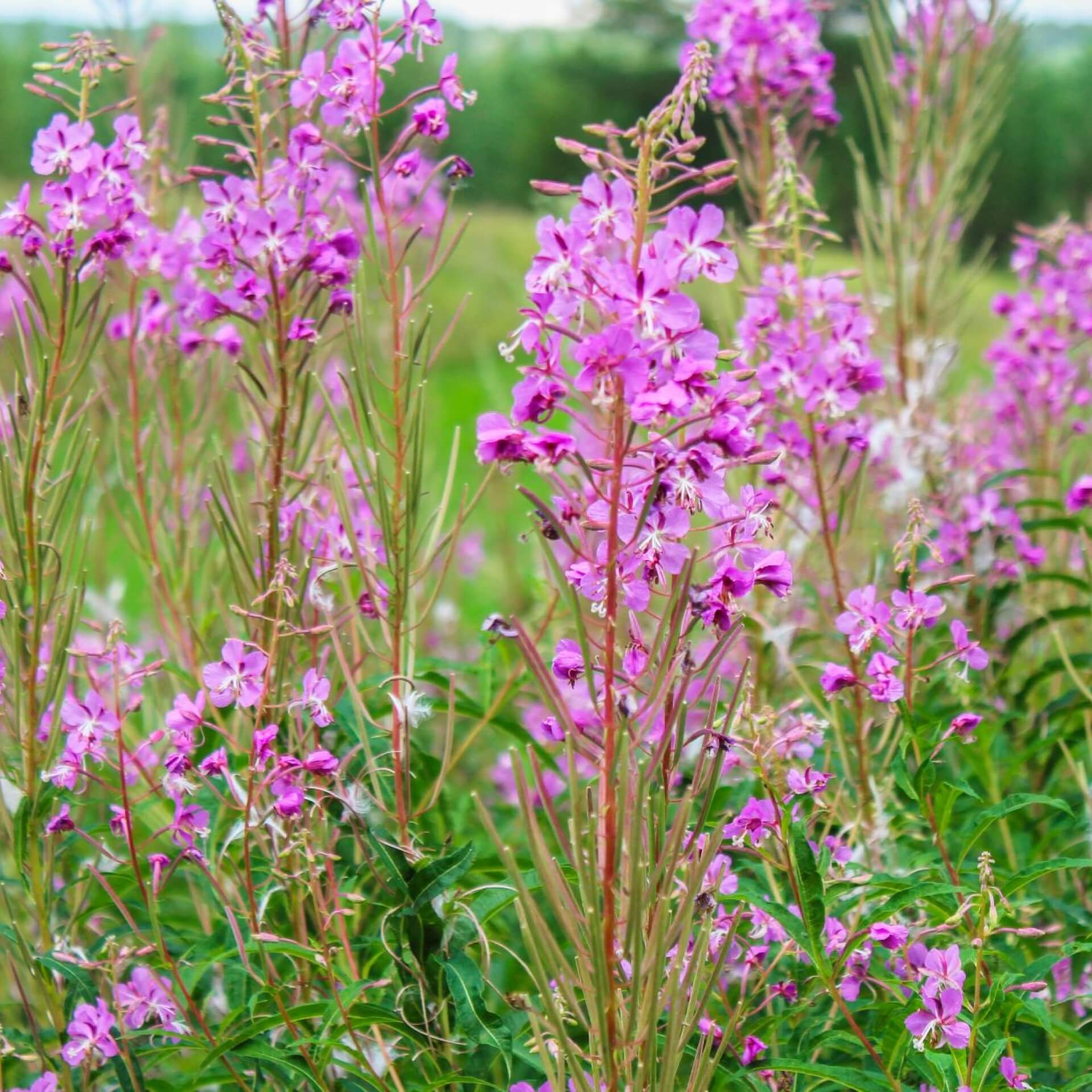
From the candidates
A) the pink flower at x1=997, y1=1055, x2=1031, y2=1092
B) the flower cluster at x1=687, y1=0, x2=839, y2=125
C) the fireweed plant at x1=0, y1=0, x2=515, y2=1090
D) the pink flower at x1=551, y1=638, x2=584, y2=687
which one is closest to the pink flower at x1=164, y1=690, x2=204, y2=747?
the fireweed plant at x1=0, y1=0, x2=515, y2=1090

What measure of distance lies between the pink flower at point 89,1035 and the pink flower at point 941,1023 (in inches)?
35.8

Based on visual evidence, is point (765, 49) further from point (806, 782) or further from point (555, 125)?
point (555, 125)

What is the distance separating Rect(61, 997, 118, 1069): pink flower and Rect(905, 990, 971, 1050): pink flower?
910mm

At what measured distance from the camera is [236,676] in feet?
4.70

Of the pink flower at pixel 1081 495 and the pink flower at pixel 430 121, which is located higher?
the pink flower at pixel 430 121

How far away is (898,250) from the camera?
2.95 meters

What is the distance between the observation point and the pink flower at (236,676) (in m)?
1.41

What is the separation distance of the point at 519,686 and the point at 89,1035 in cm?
82

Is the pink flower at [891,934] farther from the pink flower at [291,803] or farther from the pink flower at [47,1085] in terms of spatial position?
the pink flower at [47,1085]

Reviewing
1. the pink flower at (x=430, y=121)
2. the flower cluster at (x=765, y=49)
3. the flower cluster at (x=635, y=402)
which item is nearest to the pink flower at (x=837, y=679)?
the flower cluster at (x=635, y=402)

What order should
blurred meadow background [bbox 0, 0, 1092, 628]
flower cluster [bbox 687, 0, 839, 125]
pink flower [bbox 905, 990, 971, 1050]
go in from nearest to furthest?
pink flower [bbox 905, 990, 971, 1050], flower cluster [bbox 687, 0, 839, 125], blurred meadow background [bbox 0, 0, 1092, 628]

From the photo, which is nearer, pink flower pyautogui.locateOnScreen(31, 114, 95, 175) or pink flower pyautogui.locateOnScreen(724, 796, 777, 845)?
pink flower pyautogui.locateOnScreen(724, 796, 777, 845)

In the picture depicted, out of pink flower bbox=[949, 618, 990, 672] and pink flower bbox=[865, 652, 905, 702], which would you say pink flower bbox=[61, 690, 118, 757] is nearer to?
pink flower bbox=[865, 652, 905, 702]

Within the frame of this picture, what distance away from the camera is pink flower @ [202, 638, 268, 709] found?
1.41m
